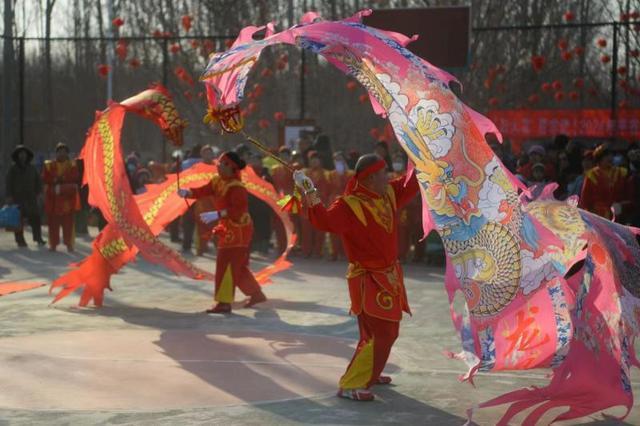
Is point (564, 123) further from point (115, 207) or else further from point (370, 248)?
point (370, 248)

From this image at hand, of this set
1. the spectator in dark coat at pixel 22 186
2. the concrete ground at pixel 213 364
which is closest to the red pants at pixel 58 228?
the spectator in dark coat at pixel 22 186

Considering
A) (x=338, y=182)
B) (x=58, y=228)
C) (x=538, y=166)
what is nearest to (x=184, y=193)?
(x=538, y=166)

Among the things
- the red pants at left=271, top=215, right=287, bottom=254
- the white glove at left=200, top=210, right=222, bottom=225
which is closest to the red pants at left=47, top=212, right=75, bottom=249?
the red pants at left=271, top=215, right=287, bottom=254

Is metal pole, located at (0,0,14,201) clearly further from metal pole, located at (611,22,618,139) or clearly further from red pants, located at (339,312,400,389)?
red pants, located at (339,312,400,389)

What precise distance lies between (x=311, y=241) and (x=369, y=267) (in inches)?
387

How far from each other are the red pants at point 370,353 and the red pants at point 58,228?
35.5 feet

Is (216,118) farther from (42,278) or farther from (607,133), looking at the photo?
(607,133)

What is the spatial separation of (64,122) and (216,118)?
2027 centimetres

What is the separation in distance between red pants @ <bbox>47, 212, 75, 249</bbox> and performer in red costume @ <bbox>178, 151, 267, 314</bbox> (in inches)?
269

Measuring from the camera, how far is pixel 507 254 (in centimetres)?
679

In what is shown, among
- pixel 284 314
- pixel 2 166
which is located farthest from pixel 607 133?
pixel 2 166

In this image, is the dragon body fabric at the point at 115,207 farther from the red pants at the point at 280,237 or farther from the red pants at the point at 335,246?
the red pants at the point at 280,237

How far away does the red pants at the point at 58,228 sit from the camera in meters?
17.8

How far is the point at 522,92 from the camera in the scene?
23609 millimetres
